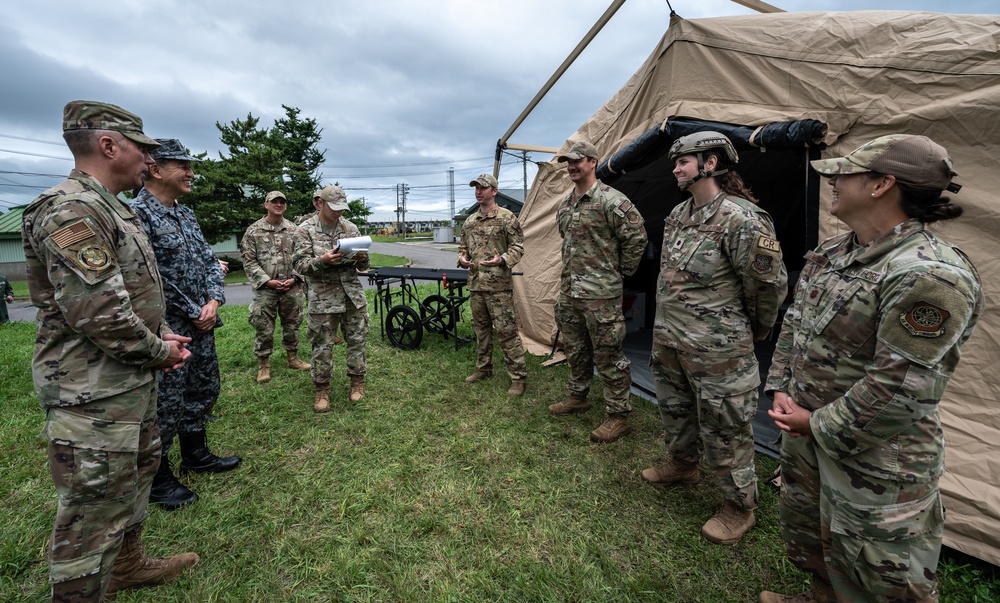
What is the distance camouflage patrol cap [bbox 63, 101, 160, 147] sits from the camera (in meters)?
1.66

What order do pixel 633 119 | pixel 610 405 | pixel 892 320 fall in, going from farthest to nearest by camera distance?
pixel 633 119 < pixel 610 405 < pixel 892 320

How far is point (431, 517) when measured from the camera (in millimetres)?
2529

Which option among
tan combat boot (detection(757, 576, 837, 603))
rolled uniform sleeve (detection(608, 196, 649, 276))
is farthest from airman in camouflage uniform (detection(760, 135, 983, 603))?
rolled uniform sleeve (detection(608, 196, 649, 276))

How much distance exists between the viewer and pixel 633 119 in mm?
4023

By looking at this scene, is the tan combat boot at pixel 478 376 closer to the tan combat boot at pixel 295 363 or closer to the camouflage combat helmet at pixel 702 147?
the tan combat boot at pixel 295 363

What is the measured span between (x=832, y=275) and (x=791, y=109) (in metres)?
2.03

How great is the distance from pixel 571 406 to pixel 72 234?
338cm

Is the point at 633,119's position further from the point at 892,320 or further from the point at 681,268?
the point at 892,320

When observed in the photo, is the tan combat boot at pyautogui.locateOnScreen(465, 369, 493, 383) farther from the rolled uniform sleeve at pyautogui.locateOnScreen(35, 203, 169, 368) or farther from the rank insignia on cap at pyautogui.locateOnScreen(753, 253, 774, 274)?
the rolled uniform sleeve at pyautogui.locateOnScreen(35, 203, 169, 368)

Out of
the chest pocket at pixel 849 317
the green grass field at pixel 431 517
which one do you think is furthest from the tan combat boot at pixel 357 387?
the chest pocket at pixel 849 317

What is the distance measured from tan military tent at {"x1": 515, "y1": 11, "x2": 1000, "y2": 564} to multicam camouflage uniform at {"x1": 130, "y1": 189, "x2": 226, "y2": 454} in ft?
11.2

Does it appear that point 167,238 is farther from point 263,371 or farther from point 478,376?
A: point 478,376

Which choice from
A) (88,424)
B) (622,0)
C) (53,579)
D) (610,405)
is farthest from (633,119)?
(53,579)

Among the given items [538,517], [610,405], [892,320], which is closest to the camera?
[892,320]
